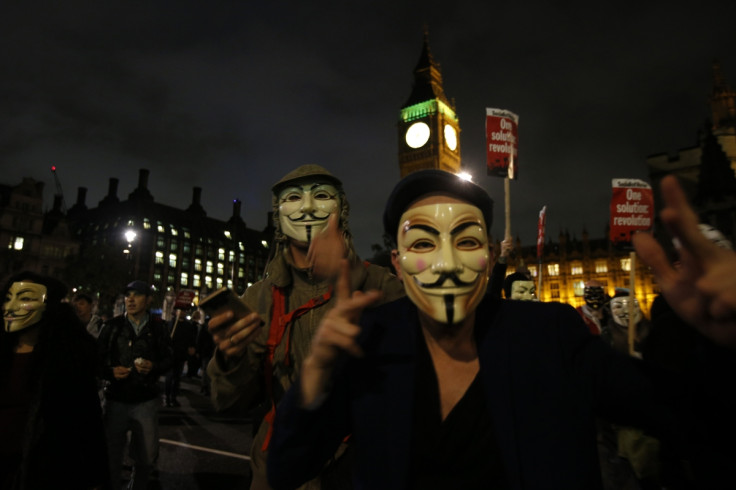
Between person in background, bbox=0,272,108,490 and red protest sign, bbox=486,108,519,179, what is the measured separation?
7.11 meters

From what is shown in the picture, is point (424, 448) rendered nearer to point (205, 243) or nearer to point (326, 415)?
point (326, 415)

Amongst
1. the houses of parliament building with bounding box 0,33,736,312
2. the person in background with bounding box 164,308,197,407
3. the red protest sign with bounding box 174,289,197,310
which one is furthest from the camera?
the houses of parliament building with bounding box 0,33,736,312

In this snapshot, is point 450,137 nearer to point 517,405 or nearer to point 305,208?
point 305,208

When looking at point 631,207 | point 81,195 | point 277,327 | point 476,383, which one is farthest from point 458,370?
point 81,195

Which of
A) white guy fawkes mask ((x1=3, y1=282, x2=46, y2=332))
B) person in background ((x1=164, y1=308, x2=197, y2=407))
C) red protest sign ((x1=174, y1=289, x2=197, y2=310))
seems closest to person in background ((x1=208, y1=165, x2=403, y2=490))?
white guy fawkes mask ((x1=3, y1=282, x2=46, y2=332))

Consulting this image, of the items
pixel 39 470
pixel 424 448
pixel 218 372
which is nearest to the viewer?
pixel 424 448

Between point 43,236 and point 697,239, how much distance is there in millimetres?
69534

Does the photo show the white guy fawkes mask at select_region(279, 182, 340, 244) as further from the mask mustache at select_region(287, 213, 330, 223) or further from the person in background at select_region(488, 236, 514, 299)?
the person in background at select_region(488, 236, 514, 299)

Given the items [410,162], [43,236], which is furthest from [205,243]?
[410,162]

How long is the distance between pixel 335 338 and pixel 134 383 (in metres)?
4.29

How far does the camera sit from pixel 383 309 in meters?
1.84

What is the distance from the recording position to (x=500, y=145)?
8602 mm

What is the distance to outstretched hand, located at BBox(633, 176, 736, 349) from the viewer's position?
119 cm

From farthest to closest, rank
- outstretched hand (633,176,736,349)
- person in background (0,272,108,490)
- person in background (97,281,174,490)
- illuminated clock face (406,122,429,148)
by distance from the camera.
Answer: illuminated clock face (406,122,429,148), person in background (97,281,174,490), person in background (0,272,108,490), outstretched hand (633,176,736,349)
